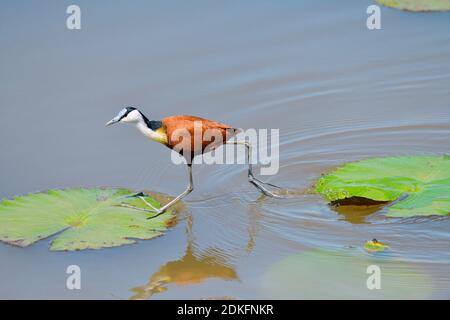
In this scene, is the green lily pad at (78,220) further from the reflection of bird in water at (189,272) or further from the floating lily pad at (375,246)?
the floating lily pad at (375,246)

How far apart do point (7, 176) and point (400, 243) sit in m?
3.34

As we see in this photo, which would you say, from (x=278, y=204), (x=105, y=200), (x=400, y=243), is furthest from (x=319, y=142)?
(x=105, y=200)

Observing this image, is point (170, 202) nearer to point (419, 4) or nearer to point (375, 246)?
point (375, 246)

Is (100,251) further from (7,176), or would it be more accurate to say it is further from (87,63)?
(87,63)

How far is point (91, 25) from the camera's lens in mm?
9195

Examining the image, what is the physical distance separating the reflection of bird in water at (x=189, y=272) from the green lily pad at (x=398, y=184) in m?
1.11

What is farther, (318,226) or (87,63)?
(87,63)

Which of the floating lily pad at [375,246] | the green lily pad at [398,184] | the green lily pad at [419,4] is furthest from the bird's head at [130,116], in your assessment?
the green lily pad at [419,4]

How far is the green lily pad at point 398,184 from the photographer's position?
20.5 ft

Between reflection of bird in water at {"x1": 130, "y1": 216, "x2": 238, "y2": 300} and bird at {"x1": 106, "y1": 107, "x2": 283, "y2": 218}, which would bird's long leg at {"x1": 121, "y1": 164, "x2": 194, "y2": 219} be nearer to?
bird at {"x1": 106, "y1": 107, "x2": 283, "y2": 218}

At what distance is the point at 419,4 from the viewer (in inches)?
370

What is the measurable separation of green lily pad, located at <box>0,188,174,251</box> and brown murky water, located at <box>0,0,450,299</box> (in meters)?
0.17

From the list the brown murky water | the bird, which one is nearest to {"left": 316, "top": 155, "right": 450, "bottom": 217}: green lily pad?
the brown murky water
